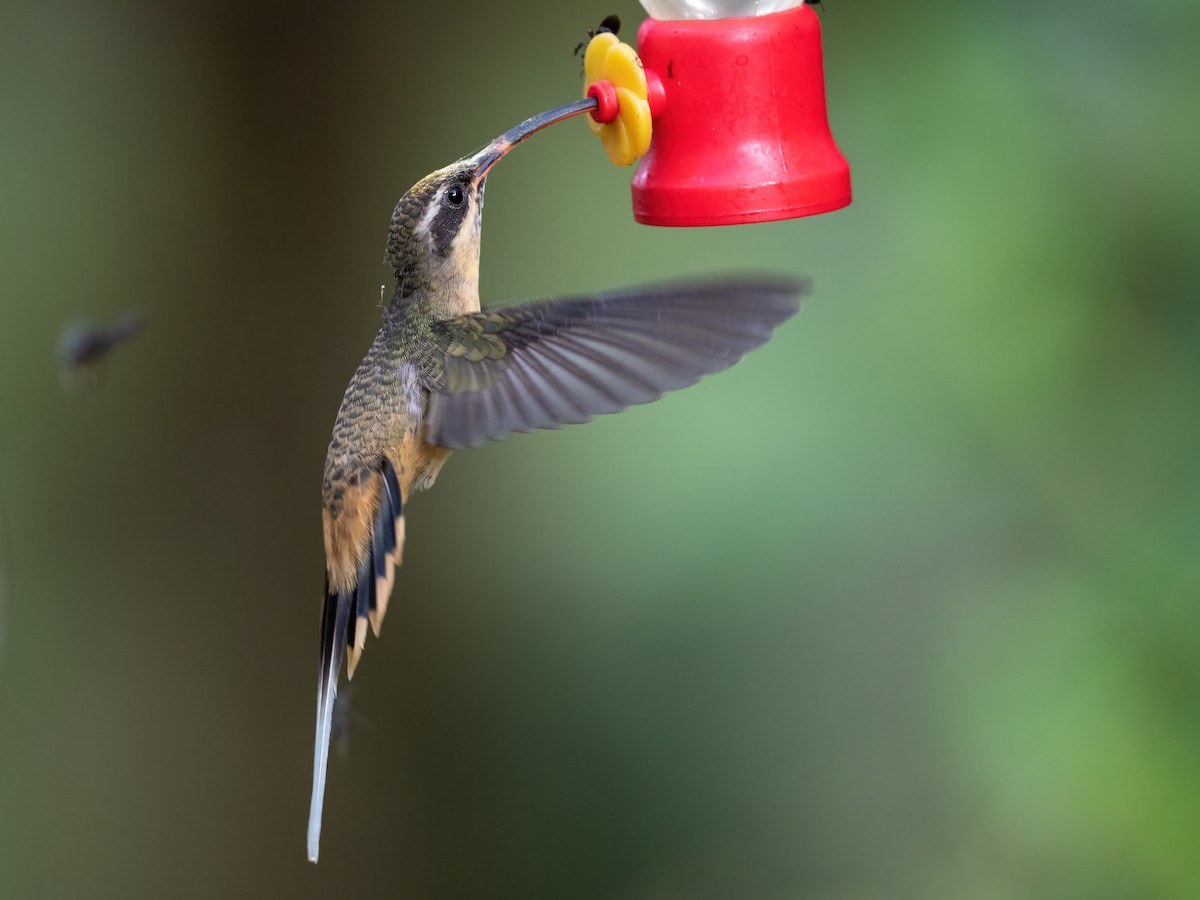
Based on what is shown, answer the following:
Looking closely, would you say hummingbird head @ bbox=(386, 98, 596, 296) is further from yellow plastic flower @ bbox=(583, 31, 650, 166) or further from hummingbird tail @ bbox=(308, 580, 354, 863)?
hummingbird tail @ bbox=(308, 580, 354, 863)

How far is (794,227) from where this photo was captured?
14.7 ft

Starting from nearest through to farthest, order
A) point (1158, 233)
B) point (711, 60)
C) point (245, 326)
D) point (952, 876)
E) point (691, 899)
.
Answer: point (711, 60) → point (1158, 233) → point (952, 876) → point (691, 899) → point (245, 326)

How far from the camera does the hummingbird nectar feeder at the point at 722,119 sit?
2404 millimetres

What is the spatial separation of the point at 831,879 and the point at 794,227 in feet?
6.75

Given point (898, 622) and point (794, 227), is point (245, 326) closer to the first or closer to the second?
point (794, 227)

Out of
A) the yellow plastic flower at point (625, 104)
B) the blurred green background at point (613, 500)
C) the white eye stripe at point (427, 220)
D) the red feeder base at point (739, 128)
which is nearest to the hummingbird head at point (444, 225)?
the white eye stripe at point (427, 220)

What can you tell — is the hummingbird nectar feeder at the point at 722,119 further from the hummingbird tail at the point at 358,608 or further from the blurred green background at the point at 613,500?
the blurred green background at the point at 613,500

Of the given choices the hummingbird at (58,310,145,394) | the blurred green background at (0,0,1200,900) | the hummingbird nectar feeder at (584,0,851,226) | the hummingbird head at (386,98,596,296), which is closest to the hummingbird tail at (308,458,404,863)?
the hummingbird head at (386,98,596,296)

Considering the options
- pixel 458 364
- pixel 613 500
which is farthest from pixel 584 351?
pixel 613 500

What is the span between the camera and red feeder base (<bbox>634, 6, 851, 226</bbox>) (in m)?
2.41

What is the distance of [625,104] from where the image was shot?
2.40 meters

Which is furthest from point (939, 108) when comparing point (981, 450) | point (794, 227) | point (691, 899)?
point (691, 899)

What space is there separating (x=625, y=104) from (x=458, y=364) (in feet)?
1.78

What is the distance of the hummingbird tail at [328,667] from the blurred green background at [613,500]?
1.94m
